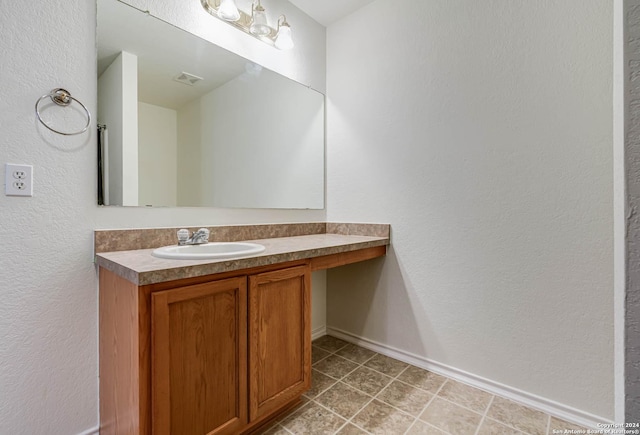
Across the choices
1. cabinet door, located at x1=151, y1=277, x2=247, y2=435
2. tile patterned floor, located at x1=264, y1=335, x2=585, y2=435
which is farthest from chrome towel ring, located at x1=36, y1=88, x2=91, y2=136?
tile patterned floor, located at x1=264, y1=335, x2=585, y2=435

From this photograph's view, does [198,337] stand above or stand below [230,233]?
below

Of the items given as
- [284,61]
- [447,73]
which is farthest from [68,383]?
[447,73]

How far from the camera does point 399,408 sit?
147cm

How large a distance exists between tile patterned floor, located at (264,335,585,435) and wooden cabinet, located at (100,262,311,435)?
0.58 feet

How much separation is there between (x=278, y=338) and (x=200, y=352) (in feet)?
1.21

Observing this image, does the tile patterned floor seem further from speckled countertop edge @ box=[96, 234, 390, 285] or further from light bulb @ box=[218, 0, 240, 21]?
light bulb @ box=[218, 0, 240, 21]

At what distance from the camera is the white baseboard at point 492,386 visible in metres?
1.36

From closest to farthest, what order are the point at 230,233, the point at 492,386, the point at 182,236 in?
the point at 182,236, the point at 492,386, the point at 230,233

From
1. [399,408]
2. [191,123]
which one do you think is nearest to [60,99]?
[191,123]

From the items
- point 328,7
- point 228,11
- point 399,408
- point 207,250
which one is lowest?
point 399,408

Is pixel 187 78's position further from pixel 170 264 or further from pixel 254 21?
pixel 170 264

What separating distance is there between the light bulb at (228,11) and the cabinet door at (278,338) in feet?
4.67

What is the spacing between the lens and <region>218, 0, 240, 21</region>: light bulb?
5.27ft

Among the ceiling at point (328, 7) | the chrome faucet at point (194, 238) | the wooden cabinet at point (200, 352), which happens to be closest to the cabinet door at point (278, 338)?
the wooden cabinet at point (200, 352)
